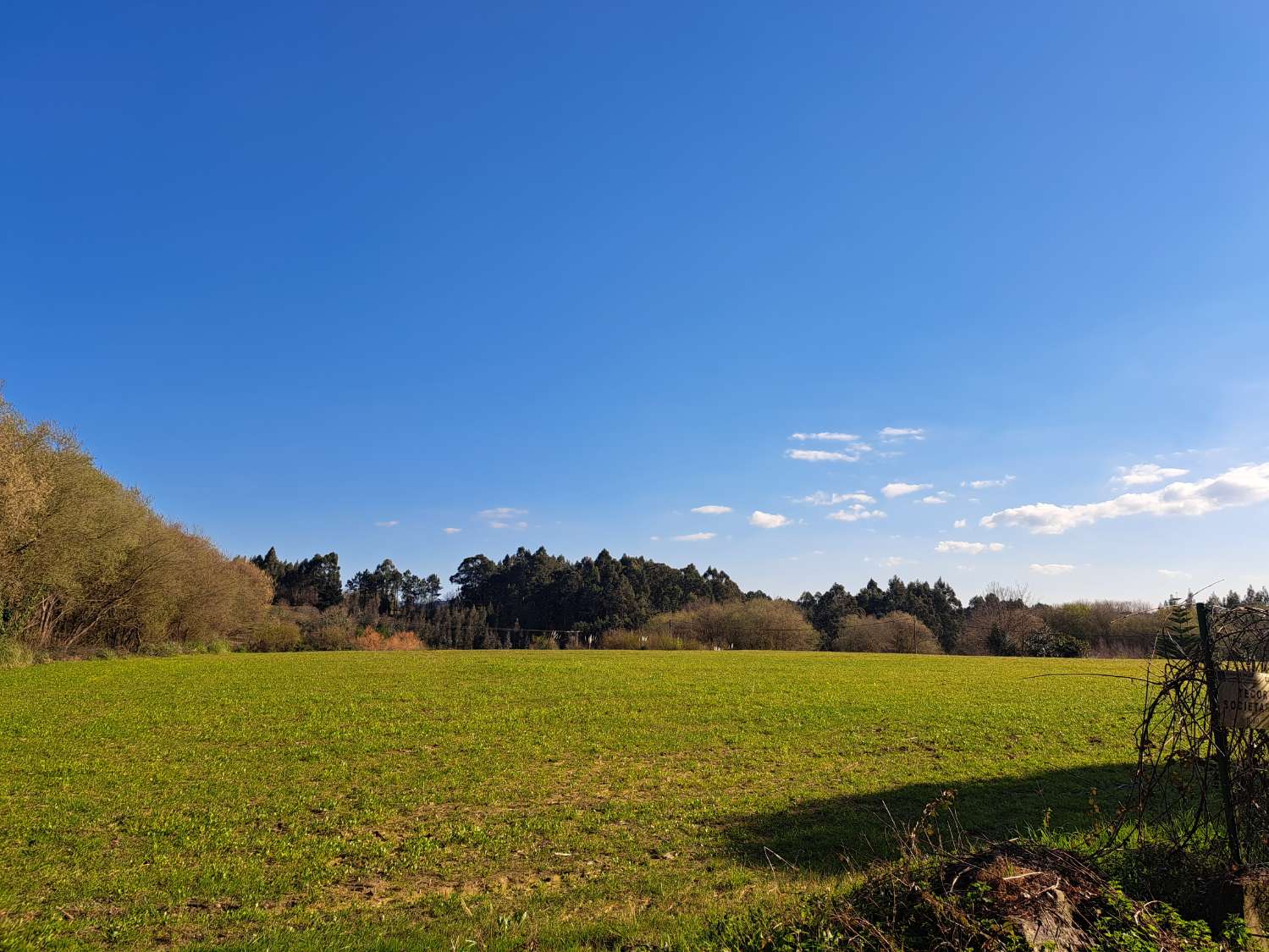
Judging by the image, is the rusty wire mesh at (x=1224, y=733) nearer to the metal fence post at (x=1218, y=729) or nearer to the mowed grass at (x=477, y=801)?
the metal fence post at (x=1218, y=729)

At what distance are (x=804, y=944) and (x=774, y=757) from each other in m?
8.32

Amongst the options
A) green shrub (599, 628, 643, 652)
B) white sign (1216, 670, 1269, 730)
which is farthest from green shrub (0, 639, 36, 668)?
white sign (1216, 670, 1269, 730)

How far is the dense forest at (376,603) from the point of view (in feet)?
100.0

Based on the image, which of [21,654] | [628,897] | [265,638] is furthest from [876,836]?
[265,638]

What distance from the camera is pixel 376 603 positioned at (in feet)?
341

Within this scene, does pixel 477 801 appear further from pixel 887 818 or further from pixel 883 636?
pixel 883 636

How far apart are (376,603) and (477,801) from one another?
10308 centimetres

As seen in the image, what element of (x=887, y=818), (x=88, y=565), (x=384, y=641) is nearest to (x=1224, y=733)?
(x=887, y=818)

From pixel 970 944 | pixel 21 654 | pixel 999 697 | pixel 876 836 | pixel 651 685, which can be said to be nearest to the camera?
pixel 970 944

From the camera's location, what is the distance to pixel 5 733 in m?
12.7

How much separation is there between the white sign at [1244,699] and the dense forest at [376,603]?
1.90 feet

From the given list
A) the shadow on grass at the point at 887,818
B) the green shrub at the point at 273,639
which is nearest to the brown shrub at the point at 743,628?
the green shrub at the point at 273,639

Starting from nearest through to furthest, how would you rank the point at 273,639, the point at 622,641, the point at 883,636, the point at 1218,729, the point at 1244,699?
1. the point at 1244,699
2. the point at 1218,729
3. the point at 273,639
4. the point at 622,641
5. the point at 883,636

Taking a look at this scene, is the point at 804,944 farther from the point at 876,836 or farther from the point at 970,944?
the point at 876,836
